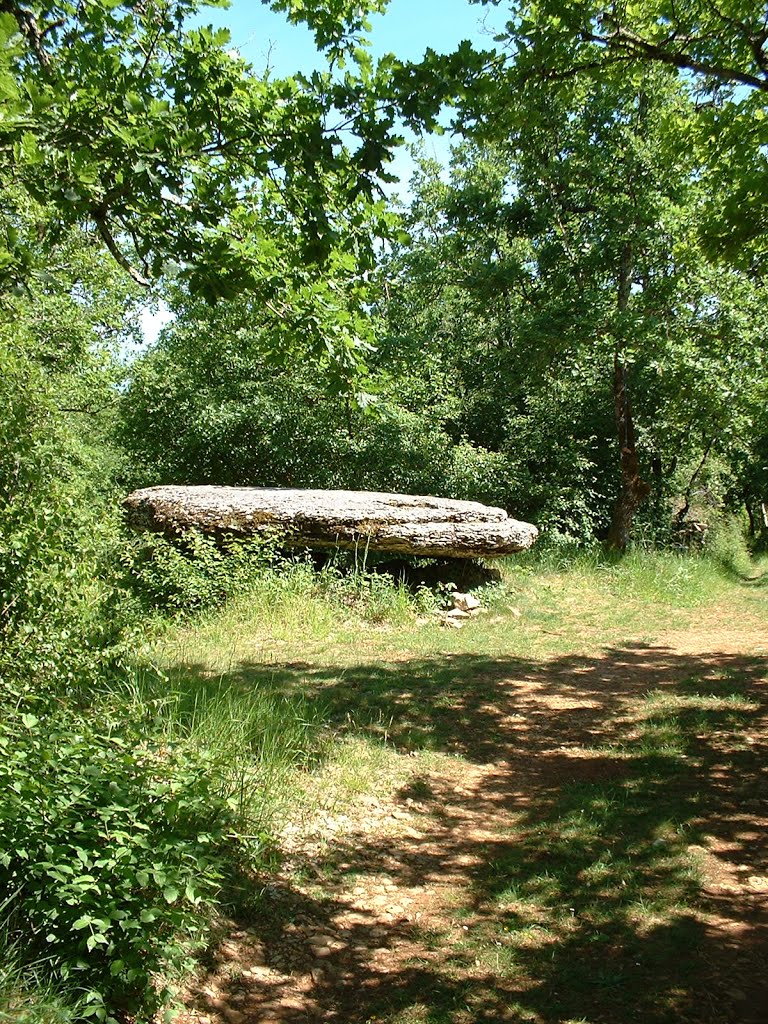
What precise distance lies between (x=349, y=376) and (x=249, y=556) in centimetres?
449

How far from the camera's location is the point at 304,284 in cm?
593

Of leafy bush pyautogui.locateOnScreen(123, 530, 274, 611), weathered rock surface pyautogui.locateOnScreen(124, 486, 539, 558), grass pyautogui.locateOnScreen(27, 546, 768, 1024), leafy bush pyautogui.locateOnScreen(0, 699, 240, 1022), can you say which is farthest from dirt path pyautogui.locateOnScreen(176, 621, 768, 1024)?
weathered rock surface pyautogui.locateOnScreen(124, 486, 539, 558)

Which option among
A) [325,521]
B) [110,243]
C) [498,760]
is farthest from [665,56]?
[325,521]

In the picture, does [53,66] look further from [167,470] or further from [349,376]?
[167,470]

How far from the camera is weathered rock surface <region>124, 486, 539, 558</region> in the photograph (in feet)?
33.5

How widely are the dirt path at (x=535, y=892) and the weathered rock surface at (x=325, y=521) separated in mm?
3829

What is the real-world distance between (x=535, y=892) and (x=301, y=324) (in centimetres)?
359

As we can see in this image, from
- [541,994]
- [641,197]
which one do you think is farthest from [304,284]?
[641,197]

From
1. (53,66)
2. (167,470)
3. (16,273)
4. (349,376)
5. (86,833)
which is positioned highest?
(53,66)

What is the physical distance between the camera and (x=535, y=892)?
4.25m

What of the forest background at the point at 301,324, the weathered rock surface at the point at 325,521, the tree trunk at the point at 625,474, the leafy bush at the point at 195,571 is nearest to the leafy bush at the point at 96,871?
the forest background at the point at 301,324

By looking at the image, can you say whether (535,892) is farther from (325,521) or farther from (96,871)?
(325,521)

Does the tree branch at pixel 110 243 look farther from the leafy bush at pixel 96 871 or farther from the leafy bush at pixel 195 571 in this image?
the leafy bush at pixel 195 571

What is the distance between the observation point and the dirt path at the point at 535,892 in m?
3.43
